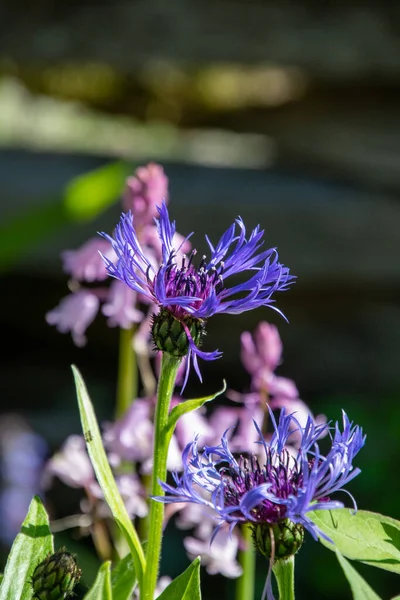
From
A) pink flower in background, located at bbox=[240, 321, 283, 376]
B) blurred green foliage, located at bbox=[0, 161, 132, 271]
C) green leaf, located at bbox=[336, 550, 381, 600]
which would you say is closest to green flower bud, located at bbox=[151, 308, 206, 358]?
green leaf, located at bbox=[336, 550, 381, 600]

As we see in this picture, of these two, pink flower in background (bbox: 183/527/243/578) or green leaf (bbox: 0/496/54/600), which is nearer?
green leaf (bbox: 0/496/54/600)

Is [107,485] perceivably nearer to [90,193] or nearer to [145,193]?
[145,193]

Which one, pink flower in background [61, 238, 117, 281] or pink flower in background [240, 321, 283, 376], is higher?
pink flower in background [61, 238, 117, 281]

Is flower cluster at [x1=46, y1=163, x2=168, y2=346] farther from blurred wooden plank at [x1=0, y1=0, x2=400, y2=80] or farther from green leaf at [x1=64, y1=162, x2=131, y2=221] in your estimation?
blurred wooden plank at [x1=0, y1=0, x2=400, y2=80]

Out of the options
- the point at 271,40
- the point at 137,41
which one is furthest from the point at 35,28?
the point at 271,40

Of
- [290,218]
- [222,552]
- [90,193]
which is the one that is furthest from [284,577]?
[290,218]
